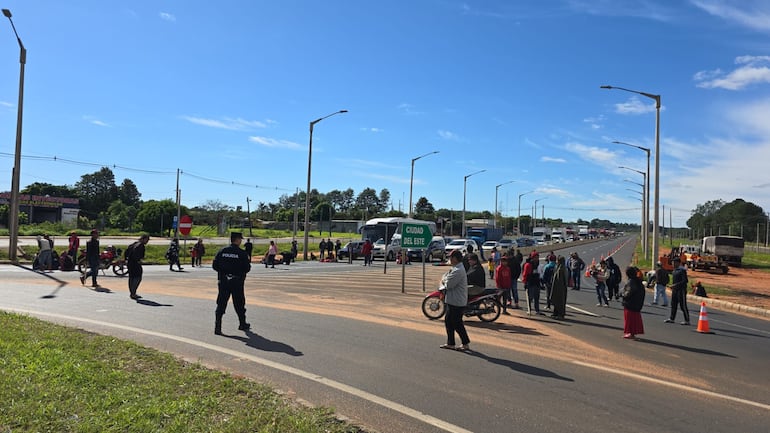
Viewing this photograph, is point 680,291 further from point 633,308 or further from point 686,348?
point 686,348

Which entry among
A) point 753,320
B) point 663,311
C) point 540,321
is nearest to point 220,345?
point 540,321

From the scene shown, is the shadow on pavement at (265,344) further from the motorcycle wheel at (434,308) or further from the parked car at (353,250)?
the parked car at (353,250)

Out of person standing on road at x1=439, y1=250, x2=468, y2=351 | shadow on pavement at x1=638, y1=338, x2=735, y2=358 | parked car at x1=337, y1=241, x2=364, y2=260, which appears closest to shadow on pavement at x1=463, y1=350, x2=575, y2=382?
person standing on road at x1=439, y1=250, x2=468, y2=351

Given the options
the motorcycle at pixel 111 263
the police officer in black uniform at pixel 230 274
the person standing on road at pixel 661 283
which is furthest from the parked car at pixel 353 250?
the police officer in black uniform at pixel 230 274

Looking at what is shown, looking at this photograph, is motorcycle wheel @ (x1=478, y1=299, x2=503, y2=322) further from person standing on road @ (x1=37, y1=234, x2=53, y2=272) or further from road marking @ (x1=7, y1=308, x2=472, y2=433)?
person standing on road @ (x1=37, y1=234, x2=53, y2=272)

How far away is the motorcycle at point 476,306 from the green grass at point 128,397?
642 cm

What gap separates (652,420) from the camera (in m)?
5.53

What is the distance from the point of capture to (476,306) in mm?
11945

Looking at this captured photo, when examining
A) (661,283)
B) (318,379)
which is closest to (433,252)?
(661,283)

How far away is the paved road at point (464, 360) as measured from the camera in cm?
561

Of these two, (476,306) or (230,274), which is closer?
(230,274)

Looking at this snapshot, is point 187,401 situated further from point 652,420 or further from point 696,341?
point 696,341

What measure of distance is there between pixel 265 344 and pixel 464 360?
3106mm

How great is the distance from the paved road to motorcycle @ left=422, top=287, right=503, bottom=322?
35cm
